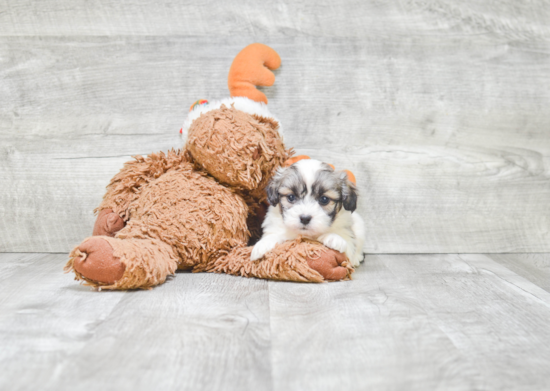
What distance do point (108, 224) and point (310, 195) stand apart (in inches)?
30.2

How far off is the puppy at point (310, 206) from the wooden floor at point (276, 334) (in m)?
0.17

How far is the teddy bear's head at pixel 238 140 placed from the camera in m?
1.71

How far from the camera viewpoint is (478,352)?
1.07 metres

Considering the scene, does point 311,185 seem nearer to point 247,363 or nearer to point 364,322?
point 364,322

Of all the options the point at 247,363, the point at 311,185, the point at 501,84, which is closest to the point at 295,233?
the point at 311,185

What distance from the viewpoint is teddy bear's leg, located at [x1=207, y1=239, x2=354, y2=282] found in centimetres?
162

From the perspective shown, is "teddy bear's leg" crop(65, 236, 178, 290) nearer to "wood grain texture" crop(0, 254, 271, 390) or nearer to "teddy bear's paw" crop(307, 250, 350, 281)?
"wood grain texture" crop(0, 254, 271, 390)

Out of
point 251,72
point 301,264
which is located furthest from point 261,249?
point 251,72

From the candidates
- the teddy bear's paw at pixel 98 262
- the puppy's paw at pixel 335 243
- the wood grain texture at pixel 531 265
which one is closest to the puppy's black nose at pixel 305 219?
the puppy's paw at pixel 335 243

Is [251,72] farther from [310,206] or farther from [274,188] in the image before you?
[310,206]

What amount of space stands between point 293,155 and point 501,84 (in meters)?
1.02

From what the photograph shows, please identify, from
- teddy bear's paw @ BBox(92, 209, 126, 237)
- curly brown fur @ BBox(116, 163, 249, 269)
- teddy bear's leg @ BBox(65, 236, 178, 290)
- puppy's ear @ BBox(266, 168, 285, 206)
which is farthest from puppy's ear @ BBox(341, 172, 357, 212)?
teddy bear's paw @ BBox(92, 209, 126, 237)

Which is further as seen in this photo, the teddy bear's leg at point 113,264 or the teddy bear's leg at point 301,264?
the teddy bear's leg at point 301,264

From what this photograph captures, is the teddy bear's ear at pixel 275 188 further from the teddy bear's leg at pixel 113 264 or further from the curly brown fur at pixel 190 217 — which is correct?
the teddy bear's leg at pixel 113 264
